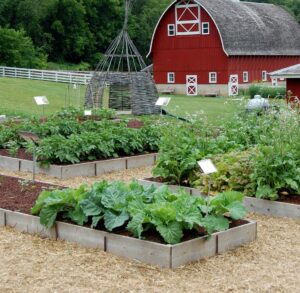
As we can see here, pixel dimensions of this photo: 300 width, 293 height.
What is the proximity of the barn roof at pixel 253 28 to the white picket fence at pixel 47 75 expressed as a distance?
7.14 metres

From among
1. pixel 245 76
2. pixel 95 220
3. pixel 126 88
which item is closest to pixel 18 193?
pixel 95 220

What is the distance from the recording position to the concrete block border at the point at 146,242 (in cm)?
656

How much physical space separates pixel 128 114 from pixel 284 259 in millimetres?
17984

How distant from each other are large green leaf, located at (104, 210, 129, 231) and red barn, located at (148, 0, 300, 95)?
113 ft

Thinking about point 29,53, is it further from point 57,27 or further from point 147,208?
point 147,208

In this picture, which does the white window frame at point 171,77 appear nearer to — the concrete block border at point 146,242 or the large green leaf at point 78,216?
the concrete block border at point 146,242

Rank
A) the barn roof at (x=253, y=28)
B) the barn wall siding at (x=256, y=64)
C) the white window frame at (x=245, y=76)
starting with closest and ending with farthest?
the barn roof at (x=253, y=28) → the barn wall siding at (x=256, y=64) → the white window frame at (x=245, y=76)

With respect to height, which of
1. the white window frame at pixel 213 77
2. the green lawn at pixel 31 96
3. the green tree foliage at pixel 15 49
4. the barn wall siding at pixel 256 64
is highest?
the green tree foliage at pixel 15 49

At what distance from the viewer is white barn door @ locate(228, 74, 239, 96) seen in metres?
41.0

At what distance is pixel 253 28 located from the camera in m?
43.2

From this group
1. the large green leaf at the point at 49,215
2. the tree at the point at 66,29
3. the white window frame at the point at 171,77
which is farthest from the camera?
the tree at the point at 66,29

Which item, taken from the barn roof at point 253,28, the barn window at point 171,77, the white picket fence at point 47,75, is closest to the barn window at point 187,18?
the barn roof at point 253,28

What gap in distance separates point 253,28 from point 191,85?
5488 millimetres

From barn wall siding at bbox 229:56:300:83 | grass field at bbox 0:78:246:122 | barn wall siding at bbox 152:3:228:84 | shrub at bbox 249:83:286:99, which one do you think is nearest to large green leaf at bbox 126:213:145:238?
grass field at bbox 0:78:246:122
